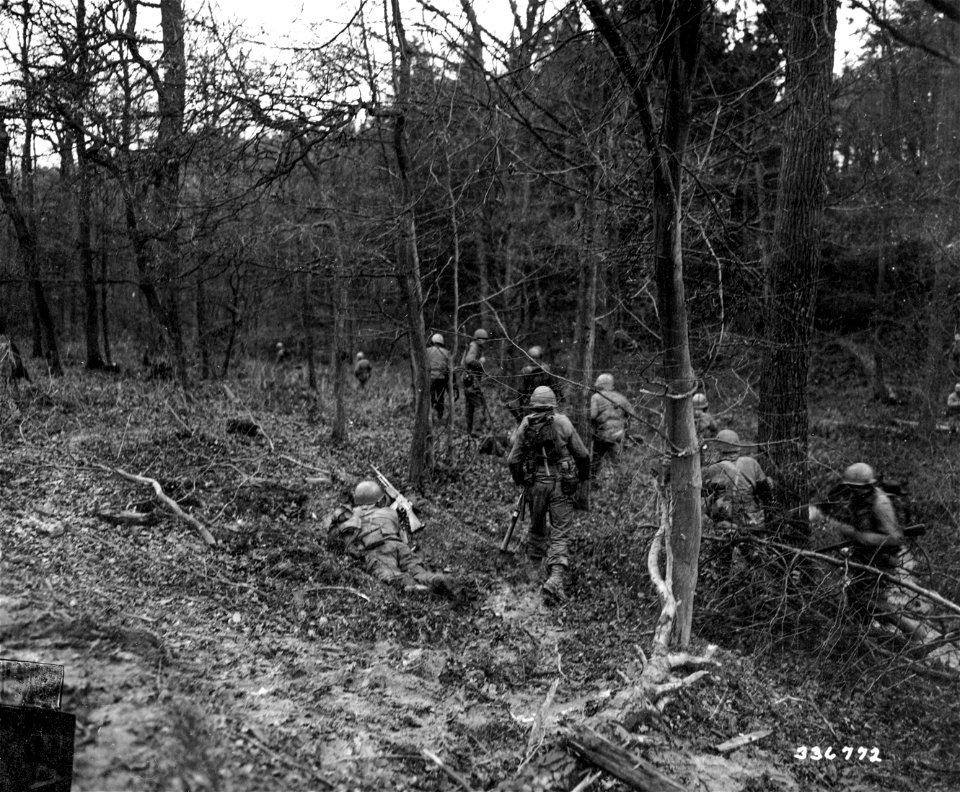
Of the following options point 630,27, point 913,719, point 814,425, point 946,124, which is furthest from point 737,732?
point 946,124

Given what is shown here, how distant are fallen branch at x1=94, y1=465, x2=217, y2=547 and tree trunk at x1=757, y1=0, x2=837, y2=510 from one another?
5.68 metres

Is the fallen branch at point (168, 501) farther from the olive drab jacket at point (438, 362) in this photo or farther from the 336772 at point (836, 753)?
the olive drab jacket at point (438, 362)

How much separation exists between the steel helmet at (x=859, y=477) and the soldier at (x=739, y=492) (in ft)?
2.87

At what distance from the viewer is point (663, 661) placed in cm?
505

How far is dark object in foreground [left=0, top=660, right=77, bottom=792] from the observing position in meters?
3.43

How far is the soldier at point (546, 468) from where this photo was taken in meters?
8.13

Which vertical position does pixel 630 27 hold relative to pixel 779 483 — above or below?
above

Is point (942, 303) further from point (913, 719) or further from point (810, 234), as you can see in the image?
point (913, 719)

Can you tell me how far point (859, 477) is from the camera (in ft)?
22.1

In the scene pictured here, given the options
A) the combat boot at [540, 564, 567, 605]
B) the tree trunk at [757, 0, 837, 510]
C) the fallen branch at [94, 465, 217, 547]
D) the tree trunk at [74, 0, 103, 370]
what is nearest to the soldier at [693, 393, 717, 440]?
the tree trunk at [757, 0, 837, 510]

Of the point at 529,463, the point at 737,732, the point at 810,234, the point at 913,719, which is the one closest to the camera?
the point at 737,732

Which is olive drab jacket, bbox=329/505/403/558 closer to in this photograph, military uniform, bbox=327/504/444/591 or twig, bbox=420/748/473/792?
military uniform, bbox=327/504/444/591

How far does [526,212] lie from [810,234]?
34.4ft

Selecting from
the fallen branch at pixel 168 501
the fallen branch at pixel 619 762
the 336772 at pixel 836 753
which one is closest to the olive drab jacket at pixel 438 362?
the fallen branch at pixel 168 501
